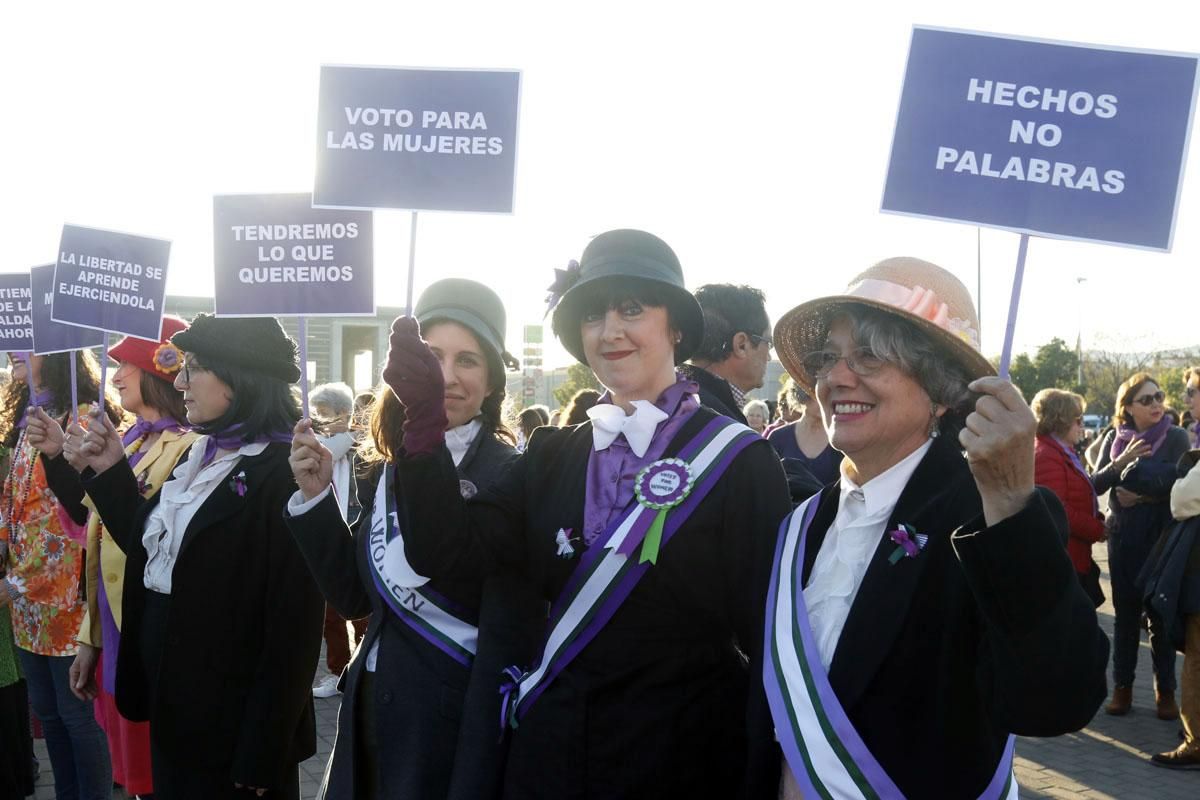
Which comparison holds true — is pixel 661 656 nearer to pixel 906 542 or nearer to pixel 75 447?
pixel 906 542

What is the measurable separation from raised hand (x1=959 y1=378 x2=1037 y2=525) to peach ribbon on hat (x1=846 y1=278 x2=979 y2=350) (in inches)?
13.5

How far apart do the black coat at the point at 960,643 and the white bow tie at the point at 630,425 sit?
657 mm

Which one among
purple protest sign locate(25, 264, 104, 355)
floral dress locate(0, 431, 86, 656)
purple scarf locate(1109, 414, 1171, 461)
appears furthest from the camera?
purple scarf locate(1109, 414, 1171, 461)

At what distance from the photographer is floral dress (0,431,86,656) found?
4.94 m

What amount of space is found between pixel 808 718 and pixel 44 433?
4021 mm

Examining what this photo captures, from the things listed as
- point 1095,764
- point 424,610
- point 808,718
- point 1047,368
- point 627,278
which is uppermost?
point 627,278

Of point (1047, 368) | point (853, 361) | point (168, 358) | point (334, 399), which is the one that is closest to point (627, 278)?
point (853, 361)

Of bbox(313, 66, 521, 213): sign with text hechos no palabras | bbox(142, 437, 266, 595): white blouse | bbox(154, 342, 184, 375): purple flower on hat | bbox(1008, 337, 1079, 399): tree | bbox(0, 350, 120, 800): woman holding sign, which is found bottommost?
bbox(1008, 337, 1079, 399): tree

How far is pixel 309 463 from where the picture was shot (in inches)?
123

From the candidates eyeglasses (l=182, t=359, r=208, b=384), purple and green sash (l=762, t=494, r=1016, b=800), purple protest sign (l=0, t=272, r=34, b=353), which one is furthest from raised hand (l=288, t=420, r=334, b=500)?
purple protest sign (l=0, t=272, r=34, b=353)

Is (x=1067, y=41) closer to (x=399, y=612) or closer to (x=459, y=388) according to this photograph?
(x=459, y=388)

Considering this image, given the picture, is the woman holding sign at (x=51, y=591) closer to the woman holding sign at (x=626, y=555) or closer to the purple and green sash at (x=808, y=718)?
the woman holding sign at (x=626, y=555)

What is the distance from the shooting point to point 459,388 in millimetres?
3109

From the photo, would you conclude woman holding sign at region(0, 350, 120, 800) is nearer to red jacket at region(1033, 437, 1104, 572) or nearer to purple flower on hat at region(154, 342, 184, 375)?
purple flower on hat at region(154, 342, 184, 375)
